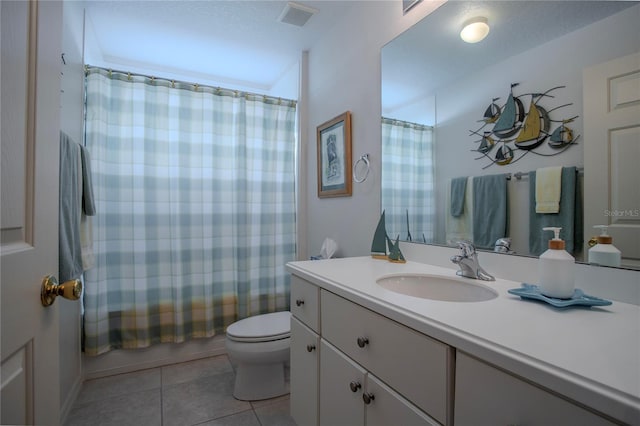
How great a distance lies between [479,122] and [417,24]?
0.59m

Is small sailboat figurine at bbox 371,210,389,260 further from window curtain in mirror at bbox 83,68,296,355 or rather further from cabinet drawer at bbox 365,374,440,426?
window curtain in mirror at bbox 83,68,296,355

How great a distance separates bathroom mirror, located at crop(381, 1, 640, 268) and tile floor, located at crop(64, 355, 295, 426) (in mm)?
1295

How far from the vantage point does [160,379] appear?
2.00 m

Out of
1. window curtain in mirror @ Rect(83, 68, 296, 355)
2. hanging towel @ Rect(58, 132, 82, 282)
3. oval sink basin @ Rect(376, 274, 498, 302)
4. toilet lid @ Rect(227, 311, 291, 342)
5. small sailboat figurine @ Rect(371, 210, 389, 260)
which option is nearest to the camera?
oval sink basin @ Rect(376, 274, 498, 302)

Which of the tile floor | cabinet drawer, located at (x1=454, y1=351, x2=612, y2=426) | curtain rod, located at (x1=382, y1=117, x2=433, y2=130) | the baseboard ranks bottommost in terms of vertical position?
the tile floor

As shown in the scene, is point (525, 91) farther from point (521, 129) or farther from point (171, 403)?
point (171, 403)

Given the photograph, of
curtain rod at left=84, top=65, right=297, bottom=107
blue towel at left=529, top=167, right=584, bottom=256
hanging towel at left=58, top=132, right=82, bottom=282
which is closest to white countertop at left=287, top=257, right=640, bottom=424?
blue towel at left=529, top=167, right=584, bottom=256

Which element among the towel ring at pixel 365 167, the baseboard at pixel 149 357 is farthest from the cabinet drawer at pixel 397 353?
the baseboard at pixel 149 357

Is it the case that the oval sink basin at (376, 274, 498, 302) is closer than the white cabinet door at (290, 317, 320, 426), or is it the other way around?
the oval sink basin at (376, 274, 498, 302)

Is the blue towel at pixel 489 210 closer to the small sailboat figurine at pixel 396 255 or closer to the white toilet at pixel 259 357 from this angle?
the small sailboat figurine at pixel 396 255

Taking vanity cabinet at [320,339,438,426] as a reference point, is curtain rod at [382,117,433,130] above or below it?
above

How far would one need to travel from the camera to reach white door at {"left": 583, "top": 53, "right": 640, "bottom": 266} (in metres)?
0.76

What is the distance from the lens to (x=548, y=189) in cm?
95

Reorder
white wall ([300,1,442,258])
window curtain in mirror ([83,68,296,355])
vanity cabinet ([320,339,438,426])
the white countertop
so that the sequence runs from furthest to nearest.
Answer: window curtain in mirror ([83,68,296,355]) → white wall ([300,1,442,258]) → vanity cabinet ([320,339,438,426]) → the white countertop
